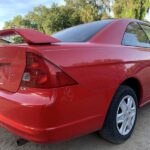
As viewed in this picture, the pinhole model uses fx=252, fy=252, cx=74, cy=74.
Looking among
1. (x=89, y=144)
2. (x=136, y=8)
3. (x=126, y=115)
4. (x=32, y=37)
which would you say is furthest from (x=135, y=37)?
(x=136, y=8)

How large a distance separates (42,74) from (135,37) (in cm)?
174

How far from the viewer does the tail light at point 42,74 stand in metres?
2.11

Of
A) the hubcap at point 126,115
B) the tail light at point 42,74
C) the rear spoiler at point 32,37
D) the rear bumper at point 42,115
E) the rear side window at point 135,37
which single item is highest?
the rear spoiler at point 32,37

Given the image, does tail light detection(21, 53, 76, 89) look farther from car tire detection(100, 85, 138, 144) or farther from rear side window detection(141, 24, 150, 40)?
rear side window detection(141, 24, 150, 40)

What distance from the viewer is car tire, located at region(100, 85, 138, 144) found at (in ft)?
8.97

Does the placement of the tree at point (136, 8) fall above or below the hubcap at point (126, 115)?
above

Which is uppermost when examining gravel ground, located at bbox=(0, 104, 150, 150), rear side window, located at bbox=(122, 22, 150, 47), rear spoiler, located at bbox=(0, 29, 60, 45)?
rear spoiler, located at bbox=(0, 29, 60, 45)

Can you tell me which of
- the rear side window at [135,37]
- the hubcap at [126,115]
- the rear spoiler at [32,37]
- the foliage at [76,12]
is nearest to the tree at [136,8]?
the foliage at [76,12]

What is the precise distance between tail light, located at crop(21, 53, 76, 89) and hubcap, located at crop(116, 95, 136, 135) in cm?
97

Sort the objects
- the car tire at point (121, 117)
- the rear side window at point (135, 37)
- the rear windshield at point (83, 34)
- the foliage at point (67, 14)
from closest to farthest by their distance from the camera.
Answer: the car tire at point (121, 117)
the rear windshield at point (83, 34)
the rear side window at point (135, 37)
the foliage at point (67, 14)

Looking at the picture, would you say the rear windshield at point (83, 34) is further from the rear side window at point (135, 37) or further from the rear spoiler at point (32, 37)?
the rear spoiler at point (32, 37)

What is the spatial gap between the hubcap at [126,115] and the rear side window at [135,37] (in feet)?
2.31

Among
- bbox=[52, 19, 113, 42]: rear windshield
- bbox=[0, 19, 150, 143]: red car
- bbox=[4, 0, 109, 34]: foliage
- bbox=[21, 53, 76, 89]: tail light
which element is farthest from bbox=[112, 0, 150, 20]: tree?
bbox=[21, 53, 76, 89]: tail light

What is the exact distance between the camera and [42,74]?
213 centimetres
